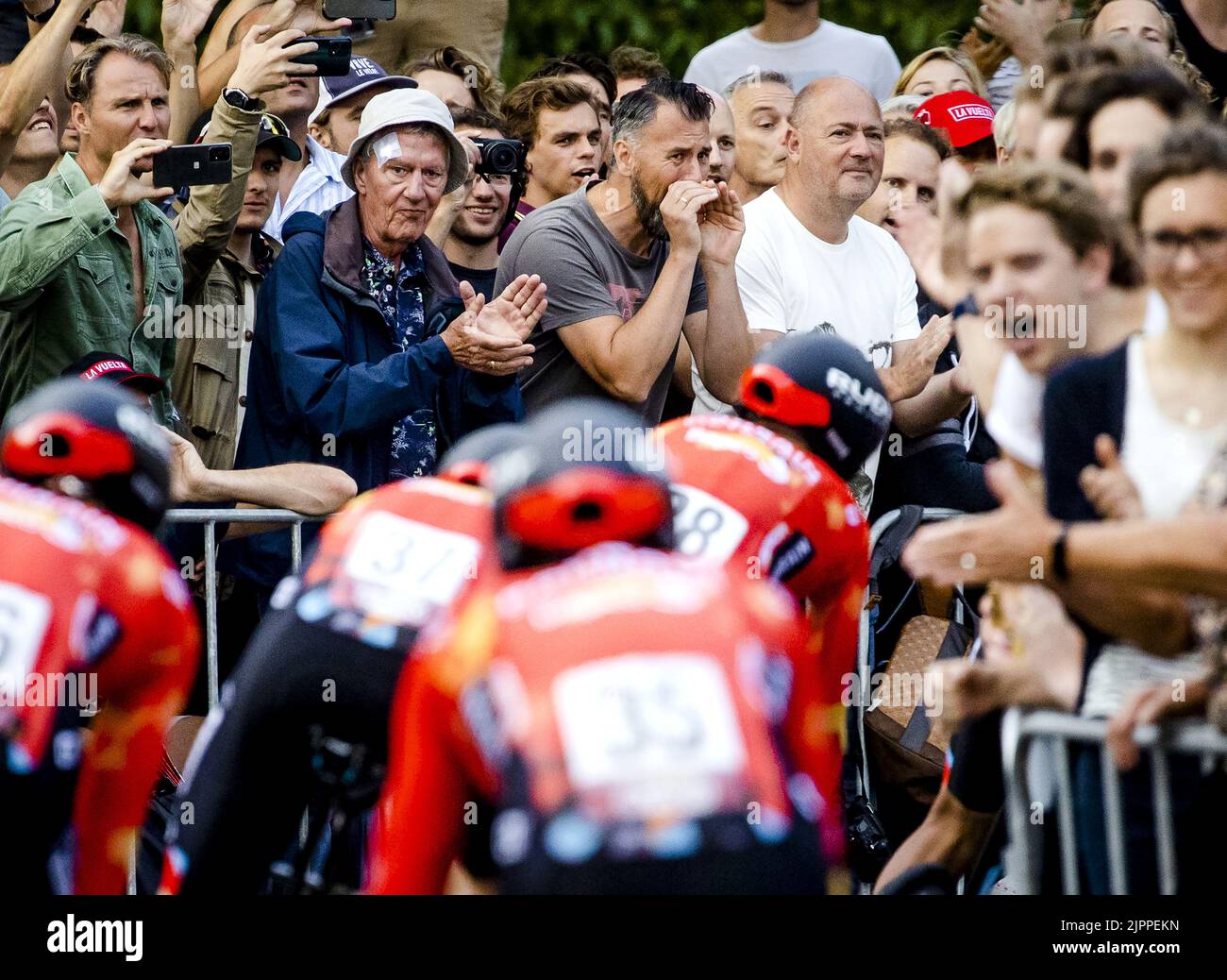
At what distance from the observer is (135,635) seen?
4203 mm

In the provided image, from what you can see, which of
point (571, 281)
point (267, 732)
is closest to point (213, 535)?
A: point (571, 281)

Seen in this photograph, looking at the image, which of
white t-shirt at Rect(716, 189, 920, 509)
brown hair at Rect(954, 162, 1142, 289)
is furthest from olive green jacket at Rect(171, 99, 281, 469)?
brown hair at Rect(954, 162, 1142, 289)

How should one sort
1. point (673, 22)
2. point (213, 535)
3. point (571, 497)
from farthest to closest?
point (673, 22) → point (213, 535) → point (571, 497)

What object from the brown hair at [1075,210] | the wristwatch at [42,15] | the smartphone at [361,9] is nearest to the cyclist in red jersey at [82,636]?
the brown hair at [1075,210]

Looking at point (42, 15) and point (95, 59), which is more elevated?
point (42, 15)

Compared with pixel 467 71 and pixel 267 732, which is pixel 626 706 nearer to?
pixel 267 732

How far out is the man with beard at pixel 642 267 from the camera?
6.40m

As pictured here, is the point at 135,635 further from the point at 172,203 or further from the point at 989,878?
the point at 172,203

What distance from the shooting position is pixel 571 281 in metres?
6.50

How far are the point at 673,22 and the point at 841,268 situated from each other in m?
5.62

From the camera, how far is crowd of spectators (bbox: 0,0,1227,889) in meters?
4.70

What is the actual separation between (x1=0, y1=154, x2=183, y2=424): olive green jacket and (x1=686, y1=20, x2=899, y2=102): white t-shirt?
3.47m

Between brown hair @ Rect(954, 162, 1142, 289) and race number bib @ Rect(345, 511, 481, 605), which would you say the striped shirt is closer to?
race number bib @ Rect(345, 511, 481, 605)

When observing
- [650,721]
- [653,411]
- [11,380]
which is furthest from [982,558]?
[11,380]
